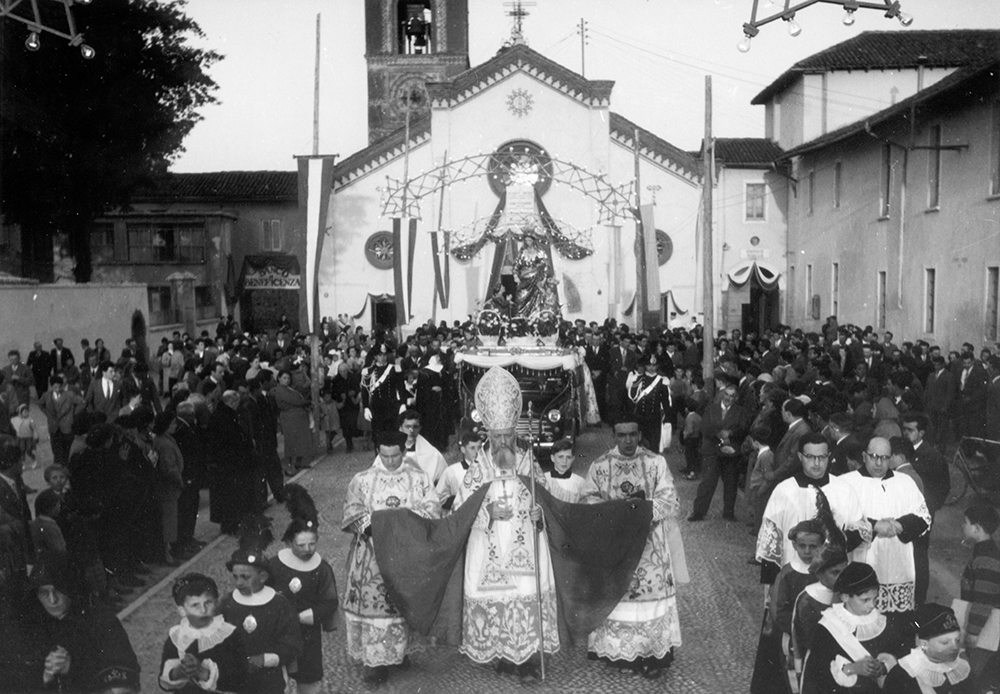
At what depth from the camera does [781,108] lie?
33.9m

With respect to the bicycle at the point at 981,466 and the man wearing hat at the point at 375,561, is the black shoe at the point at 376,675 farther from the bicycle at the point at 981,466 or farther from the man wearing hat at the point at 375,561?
the bicycle at the point at 981,466

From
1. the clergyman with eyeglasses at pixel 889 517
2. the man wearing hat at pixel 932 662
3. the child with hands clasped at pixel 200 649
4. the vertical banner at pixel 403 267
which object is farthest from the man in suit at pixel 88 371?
the man wearing hat at pixel 932 662

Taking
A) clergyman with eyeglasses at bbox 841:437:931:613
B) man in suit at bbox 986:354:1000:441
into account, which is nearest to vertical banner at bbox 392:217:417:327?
man in suit at bbox 986:354:1000:441

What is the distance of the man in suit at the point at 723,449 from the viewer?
36.2 ft

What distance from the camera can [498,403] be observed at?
6.76 m

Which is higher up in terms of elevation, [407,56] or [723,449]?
[407,56]

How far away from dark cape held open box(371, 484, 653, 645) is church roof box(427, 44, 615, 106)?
30676 millimetres

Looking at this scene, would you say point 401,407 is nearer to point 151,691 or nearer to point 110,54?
point 151,691

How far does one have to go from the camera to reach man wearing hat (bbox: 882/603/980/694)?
437 cm

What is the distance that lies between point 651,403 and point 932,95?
7896 mm

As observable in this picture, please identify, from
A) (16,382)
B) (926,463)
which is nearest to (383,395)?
(16,382)

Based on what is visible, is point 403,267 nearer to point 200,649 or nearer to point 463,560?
point 463,560

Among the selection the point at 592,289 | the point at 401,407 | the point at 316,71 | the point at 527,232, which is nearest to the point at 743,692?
the point at 401,407

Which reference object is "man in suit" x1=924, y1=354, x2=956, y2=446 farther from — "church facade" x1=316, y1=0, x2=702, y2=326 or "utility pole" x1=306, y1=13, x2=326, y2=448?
"church facade" x1=316, y1=0, x2=702, y2=326
